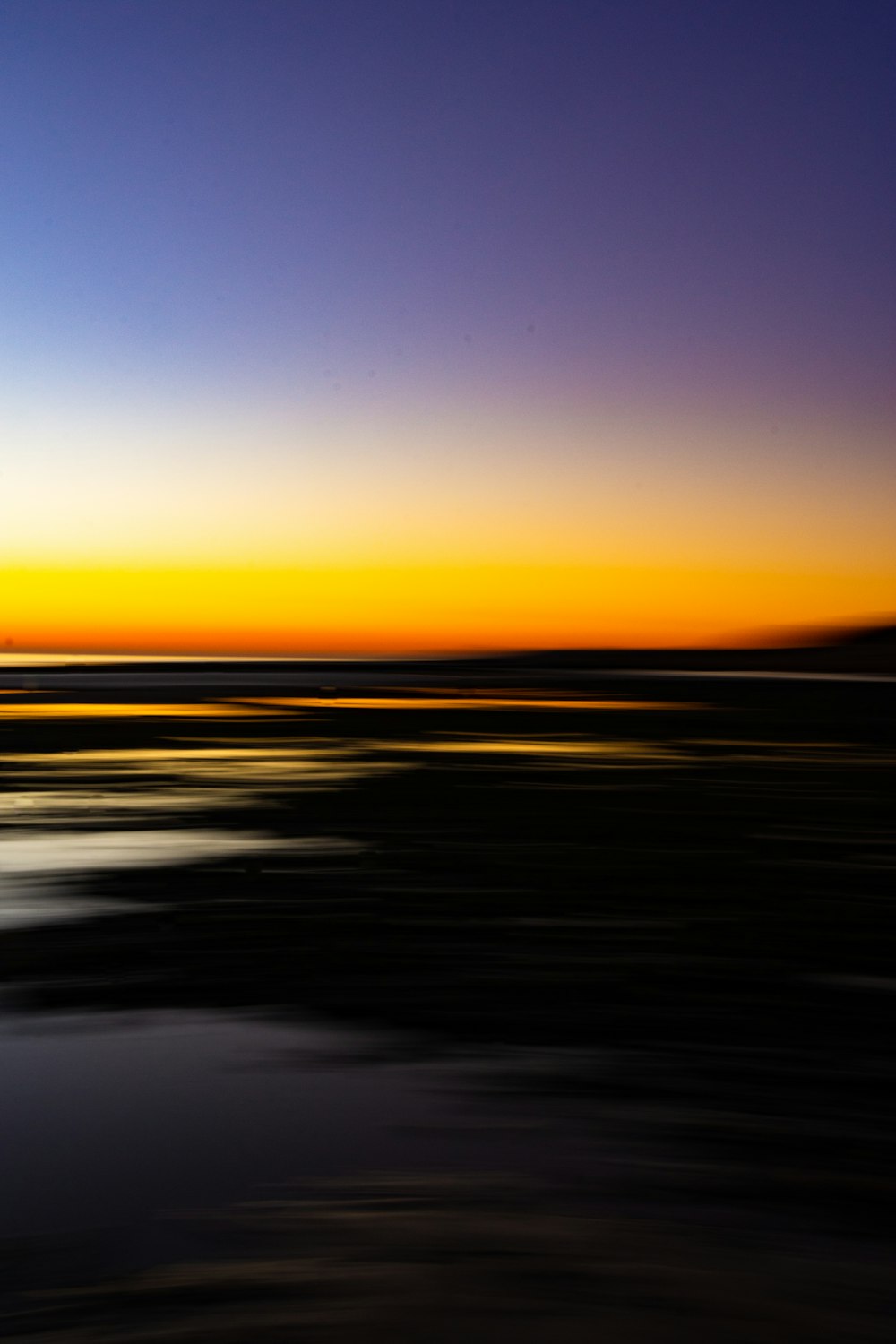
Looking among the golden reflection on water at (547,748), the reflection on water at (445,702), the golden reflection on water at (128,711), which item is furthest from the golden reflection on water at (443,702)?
the golden reflection on water at (547,748)

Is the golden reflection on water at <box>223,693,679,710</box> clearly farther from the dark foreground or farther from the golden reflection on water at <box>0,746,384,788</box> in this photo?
the dark foreground

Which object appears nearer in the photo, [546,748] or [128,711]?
[546,748]

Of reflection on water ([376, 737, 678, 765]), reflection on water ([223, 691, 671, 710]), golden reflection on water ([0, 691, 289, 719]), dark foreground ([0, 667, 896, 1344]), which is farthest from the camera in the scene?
reflection on water ([223, 691, 671, 710])

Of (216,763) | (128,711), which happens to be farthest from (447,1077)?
(128,711)

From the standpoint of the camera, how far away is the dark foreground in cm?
417

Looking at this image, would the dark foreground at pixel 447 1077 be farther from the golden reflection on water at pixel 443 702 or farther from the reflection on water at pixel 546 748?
the golden reflection on water at pixel 443 702

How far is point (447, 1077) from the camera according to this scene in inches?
254

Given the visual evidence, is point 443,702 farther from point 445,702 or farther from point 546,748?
point 546,748

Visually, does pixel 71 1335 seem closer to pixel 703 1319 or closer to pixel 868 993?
pixel 703 1319

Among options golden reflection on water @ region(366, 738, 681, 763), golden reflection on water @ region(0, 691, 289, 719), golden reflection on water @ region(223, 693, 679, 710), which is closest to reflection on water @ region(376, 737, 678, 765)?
golden reflection on water @ region(366, 738, 681, 763)

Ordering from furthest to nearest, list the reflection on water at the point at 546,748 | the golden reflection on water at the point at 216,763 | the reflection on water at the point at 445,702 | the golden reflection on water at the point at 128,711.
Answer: the reflection on water at the point at 445,702 < the golden reflection on water at the point at 128,711 < the reflection on water at the point at 546,748 < the golden reflection on water at the point at 216,763

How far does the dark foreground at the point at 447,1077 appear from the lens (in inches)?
164

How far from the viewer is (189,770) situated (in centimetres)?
2398

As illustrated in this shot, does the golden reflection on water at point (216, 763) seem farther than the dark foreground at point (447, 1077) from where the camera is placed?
Yes
